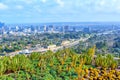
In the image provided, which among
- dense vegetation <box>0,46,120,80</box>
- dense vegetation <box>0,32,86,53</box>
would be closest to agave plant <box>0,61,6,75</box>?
dense vegetation <box>0,46,120,80</box>

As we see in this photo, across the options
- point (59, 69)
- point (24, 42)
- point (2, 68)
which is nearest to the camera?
point (2, 68)

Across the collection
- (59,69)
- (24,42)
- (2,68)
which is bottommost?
(24,42)

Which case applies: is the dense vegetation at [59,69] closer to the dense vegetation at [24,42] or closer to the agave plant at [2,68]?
the agave plant at [2,68]

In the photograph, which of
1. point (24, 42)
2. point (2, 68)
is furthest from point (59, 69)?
point (24, 42)

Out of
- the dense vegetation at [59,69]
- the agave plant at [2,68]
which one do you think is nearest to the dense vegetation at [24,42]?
the dense vegetation at [59,69]

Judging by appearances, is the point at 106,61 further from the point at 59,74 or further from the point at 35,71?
the point at 35,71

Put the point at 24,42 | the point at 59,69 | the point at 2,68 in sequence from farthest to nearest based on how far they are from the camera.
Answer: the point at 24,42 < the point at 59,69 < the point at 2,68

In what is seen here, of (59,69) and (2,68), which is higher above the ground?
(2,68)

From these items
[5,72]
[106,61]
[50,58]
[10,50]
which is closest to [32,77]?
[5,72]

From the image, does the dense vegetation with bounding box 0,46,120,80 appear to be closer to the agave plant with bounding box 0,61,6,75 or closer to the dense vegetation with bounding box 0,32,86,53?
the agave plant with bounding box 0,61,6,75

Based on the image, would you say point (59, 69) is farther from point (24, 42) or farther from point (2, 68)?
point (24, 42)
